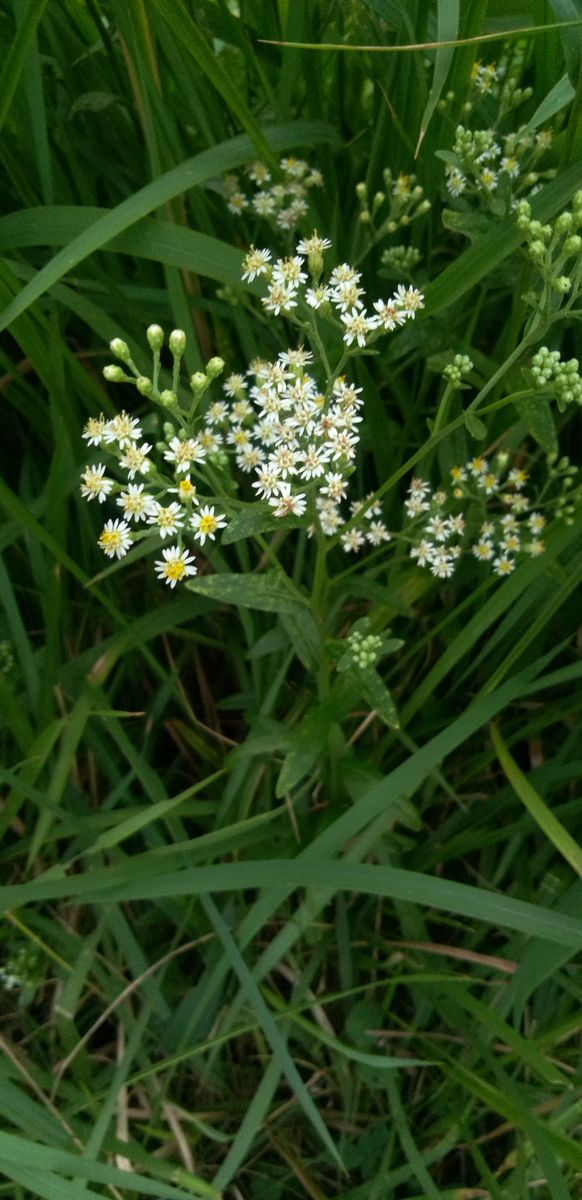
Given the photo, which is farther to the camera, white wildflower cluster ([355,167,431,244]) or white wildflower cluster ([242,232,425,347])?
white wildflower cluster ([355,167,431,244])

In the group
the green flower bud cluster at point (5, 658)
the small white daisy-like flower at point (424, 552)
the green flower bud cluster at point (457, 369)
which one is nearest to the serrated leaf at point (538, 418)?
the green flower bud cluster at point (457, 369)

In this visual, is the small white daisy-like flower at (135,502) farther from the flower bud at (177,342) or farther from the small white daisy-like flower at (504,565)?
the small white daisy-like flower at (504,565)

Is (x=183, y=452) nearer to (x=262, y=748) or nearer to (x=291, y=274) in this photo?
(x=291, y=274)

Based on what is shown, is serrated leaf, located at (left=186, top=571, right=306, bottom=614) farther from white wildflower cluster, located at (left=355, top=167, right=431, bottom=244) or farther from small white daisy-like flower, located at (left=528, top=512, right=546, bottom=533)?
white wildflower cluster, located at (left=355, top=167, right=431, bottom=244)

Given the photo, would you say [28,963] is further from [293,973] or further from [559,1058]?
[559,1058]

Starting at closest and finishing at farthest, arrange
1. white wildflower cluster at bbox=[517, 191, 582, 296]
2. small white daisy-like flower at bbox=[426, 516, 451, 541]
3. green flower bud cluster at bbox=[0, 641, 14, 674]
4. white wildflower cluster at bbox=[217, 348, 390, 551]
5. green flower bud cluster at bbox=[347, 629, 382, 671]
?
white wildflower cluster at bbox=[517, 191, 582, 296], white wildflower cluster at bbox=[217, 348, 390, 551], green flower bud cluster at bbox=[347, 629, 382, 671], small white daisy-like flower at bbox=[426, 516, 451, 541], green flower bud cluster at bbox=[0, 641, 14, 674]

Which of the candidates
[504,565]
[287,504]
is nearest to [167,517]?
[287,504]

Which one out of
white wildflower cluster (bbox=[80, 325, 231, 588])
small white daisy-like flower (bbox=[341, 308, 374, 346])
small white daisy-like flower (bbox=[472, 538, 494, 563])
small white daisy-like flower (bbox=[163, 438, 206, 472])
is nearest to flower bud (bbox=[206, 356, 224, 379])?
white wildflower cluster (bbox=[80, 325, 231, 588])
